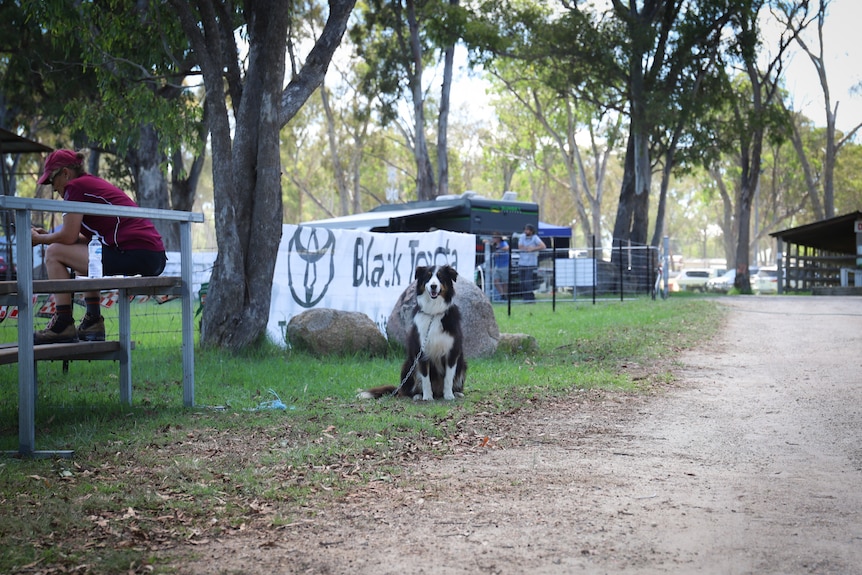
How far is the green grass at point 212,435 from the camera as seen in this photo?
4.52m

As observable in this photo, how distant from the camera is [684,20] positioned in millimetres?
32219

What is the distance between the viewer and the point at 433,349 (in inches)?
340

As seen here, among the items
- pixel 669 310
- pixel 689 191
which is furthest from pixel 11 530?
pixel 689 191

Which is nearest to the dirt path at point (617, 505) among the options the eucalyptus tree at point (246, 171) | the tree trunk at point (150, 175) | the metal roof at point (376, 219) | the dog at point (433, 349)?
the dog at point (433, 349)

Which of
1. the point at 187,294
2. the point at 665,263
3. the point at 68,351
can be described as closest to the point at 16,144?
the point at 187,294

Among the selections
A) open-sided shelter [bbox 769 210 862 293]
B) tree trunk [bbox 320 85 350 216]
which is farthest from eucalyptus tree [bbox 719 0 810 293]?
tree trunk [bbox 320 85 350 216]

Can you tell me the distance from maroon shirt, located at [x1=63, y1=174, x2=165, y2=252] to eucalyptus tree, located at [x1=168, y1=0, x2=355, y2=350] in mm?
3395

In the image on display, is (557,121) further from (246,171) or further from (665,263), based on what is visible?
(246,171)

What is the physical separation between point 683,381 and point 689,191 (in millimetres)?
83351

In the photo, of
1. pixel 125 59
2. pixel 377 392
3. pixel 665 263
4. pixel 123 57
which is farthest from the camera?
pixel 665 263

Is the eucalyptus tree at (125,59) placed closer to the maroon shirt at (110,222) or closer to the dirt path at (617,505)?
the maroon shirt at (110,222)

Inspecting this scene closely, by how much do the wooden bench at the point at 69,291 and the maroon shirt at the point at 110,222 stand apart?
0.54 metres

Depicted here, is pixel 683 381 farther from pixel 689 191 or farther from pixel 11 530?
pixel 689 191

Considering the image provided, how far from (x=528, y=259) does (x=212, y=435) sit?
16.8 meters
